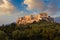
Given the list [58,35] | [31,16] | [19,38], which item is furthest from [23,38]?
[31,16]

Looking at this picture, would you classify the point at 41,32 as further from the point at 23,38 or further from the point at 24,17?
the point at 24,17

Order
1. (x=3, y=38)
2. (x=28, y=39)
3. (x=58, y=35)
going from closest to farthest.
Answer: (x=3, y=38) < (x=58, y=35) < (x=28, y=39)

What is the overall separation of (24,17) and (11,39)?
71.8 meters

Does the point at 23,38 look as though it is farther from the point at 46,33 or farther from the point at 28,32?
the point at 46,33

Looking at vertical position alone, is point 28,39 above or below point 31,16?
below

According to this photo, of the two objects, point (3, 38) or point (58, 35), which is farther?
point (58, 35)

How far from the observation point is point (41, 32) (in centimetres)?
3716

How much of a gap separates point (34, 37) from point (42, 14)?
211 feet

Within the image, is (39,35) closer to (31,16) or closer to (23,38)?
(23,38)

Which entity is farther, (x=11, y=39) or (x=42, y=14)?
(x=42, y=14)

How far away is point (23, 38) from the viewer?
118 feet

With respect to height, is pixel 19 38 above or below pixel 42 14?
below

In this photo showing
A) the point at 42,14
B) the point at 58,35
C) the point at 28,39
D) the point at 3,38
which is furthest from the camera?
the point at 42,14

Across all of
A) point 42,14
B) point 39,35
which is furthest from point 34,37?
point 42,14
